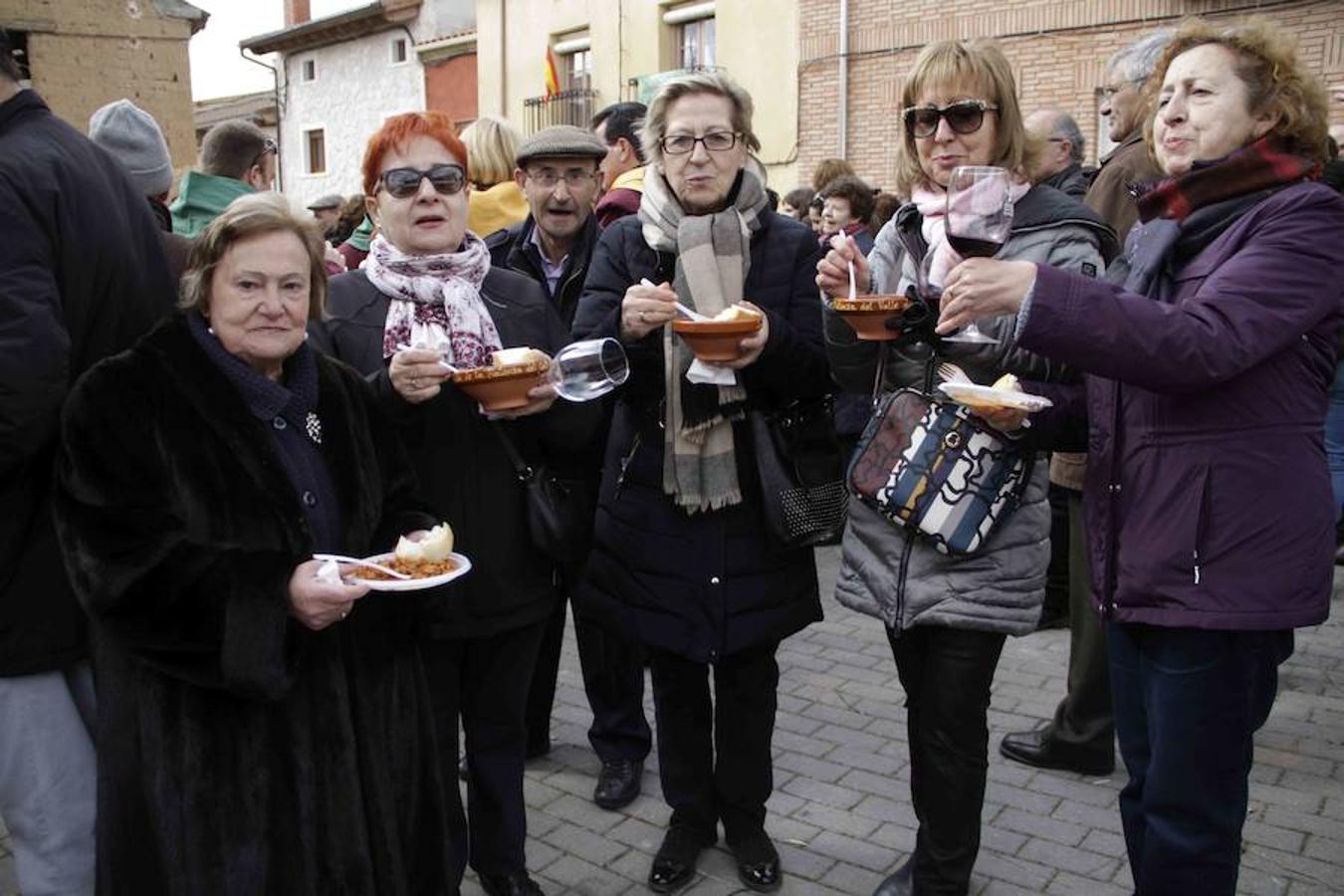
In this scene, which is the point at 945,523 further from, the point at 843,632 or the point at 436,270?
the point at 843,632

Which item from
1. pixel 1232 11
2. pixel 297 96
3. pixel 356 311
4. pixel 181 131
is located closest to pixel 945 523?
pixel 356 311

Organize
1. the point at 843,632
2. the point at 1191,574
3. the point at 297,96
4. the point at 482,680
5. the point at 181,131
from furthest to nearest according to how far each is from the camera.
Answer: the point at 297,96
the point at 181,131
the point at 843,632
the point at 482,680
the point at 1191,574

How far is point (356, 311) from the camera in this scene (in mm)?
3008

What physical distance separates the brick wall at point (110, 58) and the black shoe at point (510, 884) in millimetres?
16597

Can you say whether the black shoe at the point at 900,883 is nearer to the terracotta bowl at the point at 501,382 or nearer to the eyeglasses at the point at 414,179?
the terracotta bowl at the point at 501,382

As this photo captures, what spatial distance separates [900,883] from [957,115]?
2.17m

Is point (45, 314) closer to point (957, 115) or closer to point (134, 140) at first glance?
point (957, 115)

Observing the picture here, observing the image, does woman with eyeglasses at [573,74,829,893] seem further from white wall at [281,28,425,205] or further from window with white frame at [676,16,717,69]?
white wall at [281,28,425,205]

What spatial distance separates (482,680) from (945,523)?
1.34 metres

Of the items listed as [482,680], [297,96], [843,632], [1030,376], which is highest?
[297,96]

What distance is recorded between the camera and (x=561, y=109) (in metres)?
20.7

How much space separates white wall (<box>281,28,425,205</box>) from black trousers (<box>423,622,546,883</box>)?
79.3ft

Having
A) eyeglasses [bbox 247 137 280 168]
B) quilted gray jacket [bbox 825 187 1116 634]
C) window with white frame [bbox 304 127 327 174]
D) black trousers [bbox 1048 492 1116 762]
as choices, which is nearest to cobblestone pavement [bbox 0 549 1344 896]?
black trousers [bbox 1048 492 1116 762]

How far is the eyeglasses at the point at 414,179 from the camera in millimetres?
2980
